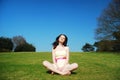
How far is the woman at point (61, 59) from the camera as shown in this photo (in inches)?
532

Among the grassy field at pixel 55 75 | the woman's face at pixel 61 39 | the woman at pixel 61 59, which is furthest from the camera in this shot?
the woman's face at pixel 61 39

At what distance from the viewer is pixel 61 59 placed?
13875 mm

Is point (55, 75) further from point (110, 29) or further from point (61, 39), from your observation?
point (110, 29)

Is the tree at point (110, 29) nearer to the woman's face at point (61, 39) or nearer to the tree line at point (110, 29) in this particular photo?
the tree line at point (110, 29)

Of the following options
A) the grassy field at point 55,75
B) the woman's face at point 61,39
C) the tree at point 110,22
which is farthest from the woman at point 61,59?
the tree at point 110,22

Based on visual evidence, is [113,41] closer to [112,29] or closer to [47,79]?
[112,29]

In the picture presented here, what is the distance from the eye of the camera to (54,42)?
A: 14.4 meters

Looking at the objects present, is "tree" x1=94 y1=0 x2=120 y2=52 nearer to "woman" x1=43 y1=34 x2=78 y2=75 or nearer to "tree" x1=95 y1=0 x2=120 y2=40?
"tree" x1=95 y1=0 x2=120 y2=40

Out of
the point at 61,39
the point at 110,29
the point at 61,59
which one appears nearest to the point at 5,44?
the point at 110,29

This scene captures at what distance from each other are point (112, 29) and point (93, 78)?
4427 cm

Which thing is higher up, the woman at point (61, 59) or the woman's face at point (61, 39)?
the woman's face at point (61, 39)

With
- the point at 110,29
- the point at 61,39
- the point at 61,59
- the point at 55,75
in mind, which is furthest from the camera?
the point at 110,29

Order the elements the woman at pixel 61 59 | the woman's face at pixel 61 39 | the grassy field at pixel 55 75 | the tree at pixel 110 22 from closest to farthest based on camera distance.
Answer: the grassy field at pixel 55 75 < the woman at pixel 61 59 < the woman's face at pixel 61 39 < the tree at pixel 110 22

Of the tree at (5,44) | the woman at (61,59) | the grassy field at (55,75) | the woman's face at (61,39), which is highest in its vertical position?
the tree at (5,44)
